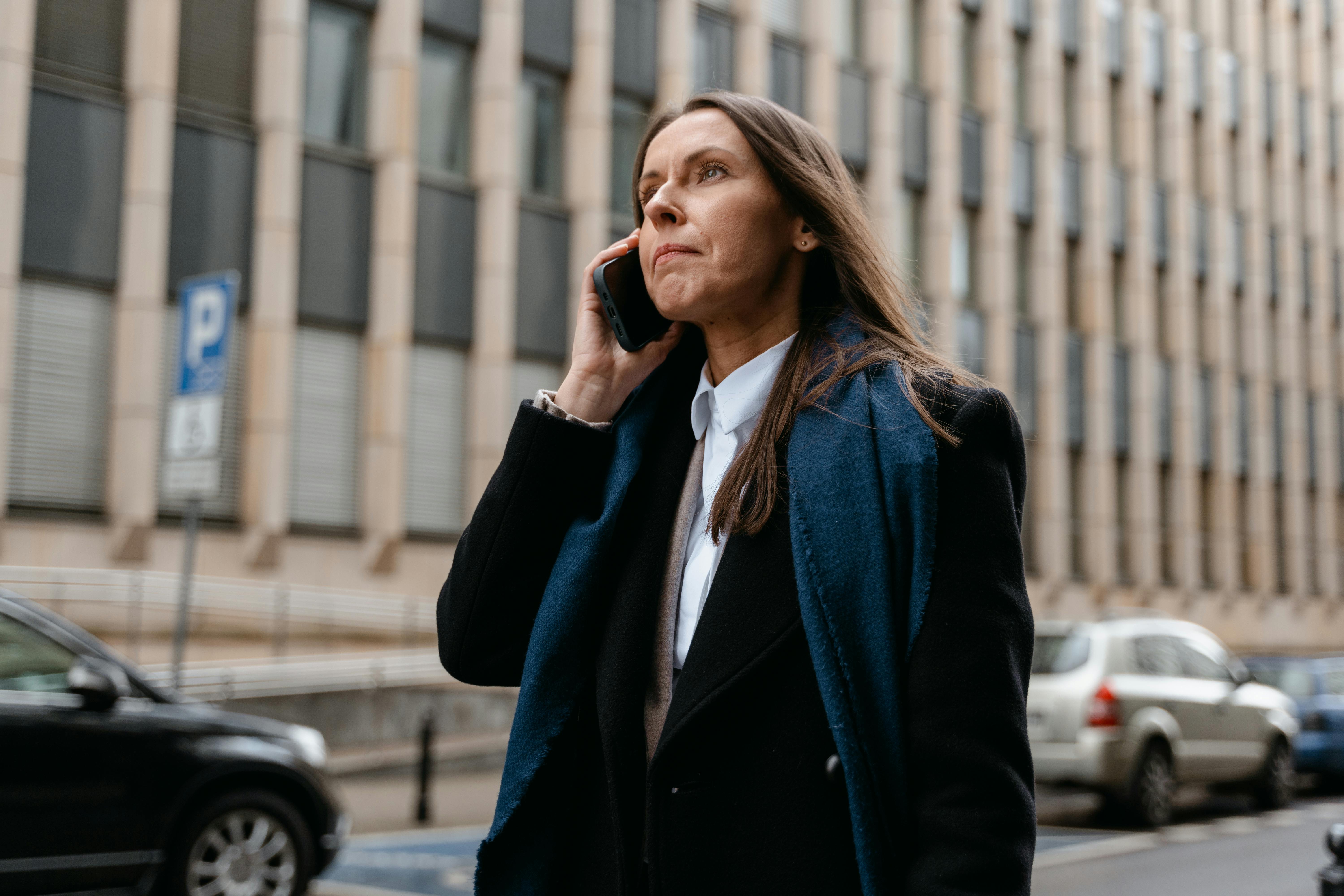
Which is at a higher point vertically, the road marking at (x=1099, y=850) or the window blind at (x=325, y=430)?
the window blind at (x=325, y=430)

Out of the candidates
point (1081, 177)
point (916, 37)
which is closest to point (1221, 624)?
point (1081, 177)

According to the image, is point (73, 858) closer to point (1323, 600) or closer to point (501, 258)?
point (501, 258)

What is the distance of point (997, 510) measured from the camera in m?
1.95

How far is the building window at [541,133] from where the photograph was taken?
20.0 m

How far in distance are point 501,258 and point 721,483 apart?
17249mm

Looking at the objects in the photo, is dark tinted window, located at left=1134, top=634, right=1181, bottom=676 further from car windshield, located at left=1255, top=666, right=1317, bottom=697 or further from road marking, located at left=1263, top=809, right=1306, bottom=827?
car windshield, located at left=1255, top=666, right=1317, bottom=697

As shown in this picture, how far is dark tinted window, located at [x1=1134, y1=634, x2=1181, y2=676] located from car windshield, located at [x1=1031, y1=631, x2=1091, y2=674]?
0.54 meters

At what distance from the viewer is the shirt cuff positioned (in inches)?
90.8

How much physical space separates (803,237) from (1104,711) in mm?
10503

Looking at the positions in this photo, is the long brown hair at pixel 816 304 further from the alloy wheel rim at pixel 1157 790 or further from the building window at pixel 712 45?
the building window at pixel 712 45

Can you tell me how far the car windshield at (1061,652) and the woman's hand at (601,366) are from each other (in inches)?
401

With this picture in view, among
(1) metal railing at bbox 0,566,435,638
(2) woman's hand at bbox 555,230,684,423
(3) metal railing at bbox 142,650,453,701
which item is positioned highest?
(2) woman's hand at bbox 555,230,684,423

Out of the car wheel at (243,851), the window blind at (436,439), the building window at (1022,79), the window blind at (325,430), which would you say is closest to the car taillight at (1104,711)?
the car wheel at (243,851)

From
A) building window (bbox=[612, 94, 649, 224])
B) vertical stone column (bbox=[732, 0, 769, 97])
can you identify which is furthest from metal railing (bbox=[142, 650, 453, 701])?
vertical stone column (bbox=[732, 0, 769, 97])
